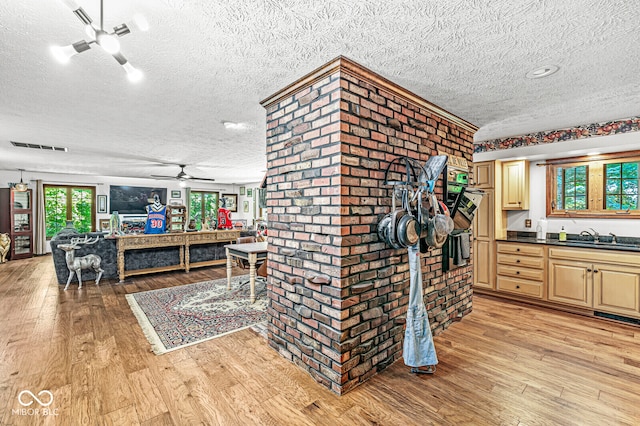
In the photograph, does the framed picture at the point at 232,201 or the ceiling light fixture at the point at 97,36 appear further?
the framed picture at the point at 232,201

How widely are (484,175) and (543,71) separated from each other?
2.37m

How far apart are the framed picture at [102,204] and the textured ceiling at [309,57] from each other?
674cm

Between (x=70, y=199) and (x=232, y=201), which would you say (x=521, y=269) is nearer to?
(x=232, y=201)

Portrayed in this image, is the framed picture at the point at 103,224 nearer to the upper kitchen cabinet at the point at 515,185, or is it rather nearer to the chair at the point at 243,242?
the chair at the point at 243,242

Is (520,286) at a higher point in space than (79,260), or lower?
lower

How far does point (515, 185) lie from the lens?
4324 millimetres

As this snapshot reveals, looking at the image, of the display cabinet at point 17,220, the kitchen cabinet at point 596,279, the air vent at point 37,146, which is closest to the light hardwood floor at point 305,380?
the kitchen cabinet at point 596,279

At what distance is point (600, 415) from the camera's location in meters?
1.85

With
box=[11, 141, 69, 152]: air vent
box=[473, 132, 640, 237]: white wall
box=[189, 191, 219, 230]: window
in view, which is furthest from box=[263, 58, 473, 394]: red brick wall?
box=[189, 191, 219, 230]: window

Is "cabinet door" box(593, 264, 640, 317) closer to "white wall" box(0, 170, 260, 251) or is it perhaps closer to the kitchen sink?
the kitchen sink

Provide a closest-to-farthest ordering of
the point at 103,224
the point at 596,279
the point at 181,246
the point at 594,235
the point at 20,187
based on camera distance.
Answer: the point at 596,279
the point at 594,235
the point at 181,246
the point at 20,187
the point at 103,224

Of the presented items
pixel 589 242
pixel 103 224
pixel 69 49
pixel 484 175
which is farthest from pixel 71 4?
pixel 103 224

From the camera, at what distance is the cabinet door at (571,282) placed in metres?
3.52

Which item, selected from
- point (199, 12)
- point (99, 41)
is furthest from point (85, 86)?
point (199, 12)
